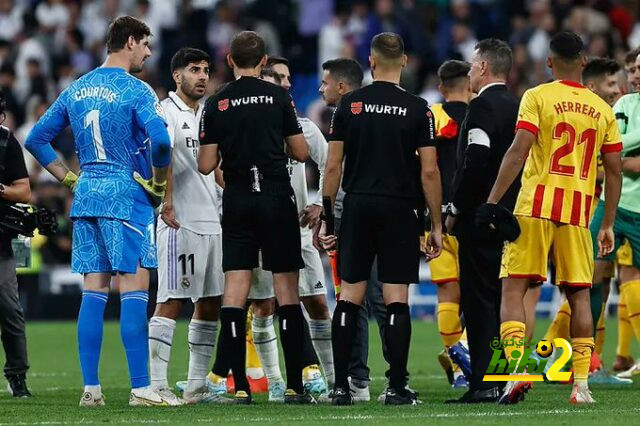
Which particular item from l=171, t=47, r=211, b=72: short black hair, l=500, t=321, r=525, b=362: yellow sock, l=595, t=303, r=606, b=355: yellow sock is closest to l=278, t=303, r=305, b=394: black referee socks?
l=500, t=321, r=525, b=362: yellow sock

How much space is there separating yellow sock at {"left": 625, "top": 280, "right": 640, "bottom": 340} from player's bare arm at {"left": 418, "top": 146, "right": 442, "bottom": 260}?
3.11 m

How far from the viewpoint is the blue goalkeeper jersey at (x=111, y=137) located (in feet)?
31.9

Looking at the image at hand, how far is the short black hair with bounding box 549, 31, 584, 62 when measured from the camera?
955 cm

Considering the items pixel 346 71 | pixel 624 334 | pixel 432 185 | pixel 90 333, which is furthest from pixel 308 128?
pixel 624 334

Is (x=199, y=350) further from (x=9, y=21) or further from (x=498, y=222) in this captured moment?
(x=9, y=21)

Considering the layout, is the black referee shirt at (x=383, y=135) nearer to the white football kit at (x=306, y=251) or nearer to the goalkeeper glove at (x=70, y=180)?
the white football kit at (x=306, y=251)

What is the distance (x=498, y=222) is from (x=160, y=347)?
8.71 ft

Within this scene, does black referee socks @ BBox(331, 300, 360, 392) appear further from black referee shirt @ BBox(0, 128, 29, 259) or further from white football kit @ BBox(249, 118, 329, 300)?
black referee shirt @ BBox(0, 128, 29, 259)

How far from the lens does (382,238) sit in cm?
966

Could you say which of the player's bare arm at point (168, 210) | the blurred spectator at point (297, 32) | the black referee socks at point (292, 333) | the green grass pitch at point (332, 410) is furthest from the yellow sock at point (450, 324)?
the blurred spectator at point (297, 32)

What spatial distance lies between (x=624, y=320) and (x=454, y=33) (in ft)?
37.1

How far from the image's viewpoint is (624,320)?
12.9 meters

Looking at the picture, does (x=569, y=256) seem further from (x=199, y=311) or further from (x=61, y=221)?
(x=61, y=221)

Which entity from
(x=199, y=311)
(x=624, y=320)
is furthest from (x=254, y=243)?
(x=624, y=320)
